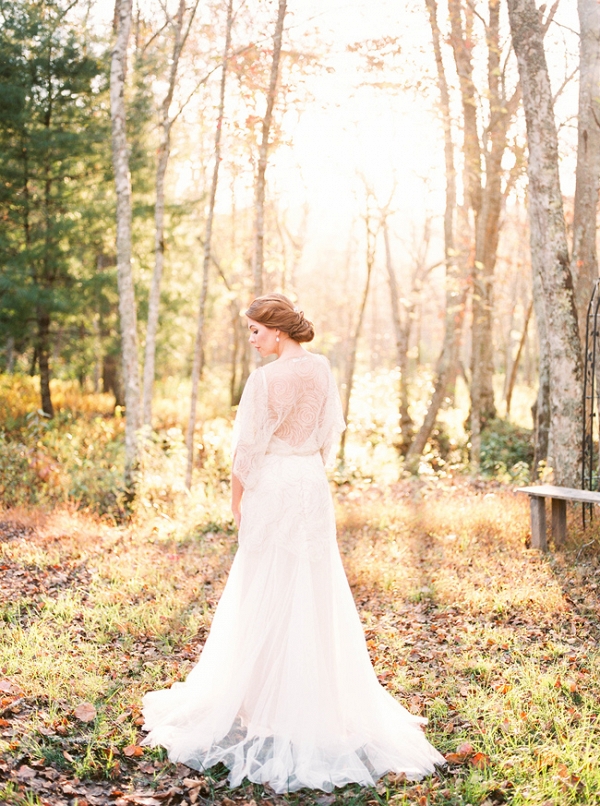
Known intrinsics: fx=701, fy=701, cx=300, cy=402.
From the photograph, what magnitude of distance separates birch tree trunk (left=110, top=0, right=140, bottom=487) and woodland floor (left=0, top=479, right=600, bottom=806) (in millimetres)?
1634

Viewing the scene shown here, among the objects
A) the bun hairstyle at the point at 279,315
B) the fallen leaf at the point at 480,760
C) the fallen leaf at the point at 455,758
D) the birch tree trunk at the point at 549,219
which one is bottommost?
the fallen leaf at the point at 455,758

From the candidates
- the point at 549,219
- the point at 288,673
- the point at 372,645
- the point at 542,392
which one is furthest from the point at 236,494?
the point at 542,392

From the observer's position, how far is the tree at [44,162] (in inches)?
617

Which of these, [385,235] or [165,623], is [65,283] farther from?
[165,623]

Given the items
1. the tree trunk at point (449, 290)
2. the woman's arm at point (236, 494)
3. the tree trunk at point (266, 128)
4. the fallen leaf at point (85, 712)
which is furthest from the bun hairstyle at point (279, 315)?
the tree trunk at point (449, 290)

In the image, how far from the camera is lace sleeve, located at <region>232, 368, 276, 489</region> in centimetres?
408

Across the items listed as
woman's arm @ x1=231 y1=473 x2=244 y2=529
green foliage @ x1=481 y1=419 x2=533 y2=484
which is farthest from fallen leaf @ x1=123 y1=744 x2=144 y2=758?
green foliage @ x1=481 y1=419 x2=533 y2=484

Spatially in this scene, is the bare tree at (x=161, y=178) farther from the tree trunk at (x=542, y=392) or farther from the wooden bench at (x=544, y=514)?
the wooden bench at (x=544, y=514)

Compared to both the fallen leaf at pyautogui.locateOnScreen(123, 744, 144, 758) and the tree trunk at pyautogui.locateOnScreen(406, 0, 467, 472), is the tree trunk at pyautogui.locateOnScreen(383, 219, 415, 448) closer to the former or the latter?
the tree trunk at pyautogui.locateOnScreen(406, 0, 467, 472)

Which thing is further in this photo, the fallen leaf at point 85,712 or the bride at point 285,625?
the fallen leaf at point 85,712

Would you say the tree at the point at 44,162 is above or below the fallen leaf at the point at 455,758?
above

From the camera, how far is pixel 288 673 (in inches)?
158

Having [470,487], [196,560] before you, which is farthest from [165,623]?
[470,487]

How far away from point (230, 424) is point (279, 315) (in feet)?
47.0
